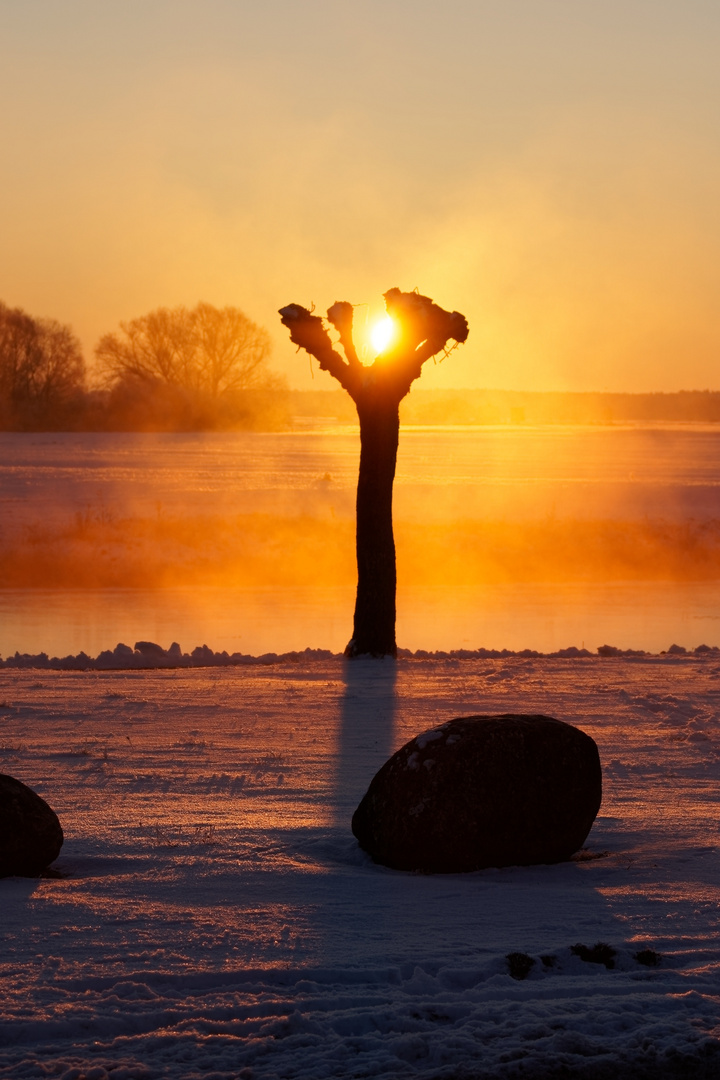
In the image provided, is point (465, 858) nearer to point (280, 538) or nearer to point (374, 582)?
point (374, 582)

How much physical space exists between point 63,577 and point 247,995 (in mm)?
21283

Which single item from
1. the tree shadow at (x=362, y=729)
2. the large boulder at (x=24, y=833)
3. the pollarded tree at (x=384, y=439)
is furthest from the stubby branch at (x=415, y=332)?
the large boulder at (x=24, y=833)

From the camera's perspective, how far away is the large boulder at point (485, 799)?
6555 mm

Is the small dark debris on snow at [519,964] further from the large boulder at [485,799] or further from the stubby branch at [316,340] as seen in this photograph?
the stubby branch at [316,340]

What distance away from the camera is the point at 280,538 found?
29281 mm

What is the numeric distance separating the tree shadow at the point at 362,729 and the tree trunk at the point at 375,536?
17.0 inches

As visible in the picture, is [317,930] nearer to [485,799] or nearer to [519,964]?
[519,964]

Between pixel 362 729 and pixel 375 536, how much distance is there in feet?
16.5

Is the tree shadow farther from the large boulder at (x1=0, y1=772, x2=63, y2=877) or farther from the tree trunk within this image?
the large boulder at (x1=0, y1=772, x2=63, y2=877)

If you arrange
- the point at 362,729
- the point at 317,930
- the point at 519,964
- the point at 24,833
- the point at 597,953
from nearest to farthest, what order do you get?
the point at 519,964 → the point at 597,953 → the point at 317,930 → the point at 24,833 → the point at 362,729

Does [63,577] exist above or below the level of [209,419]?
below

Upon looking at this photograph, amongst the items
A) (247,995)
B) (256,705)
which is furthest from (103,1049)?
(256,705)

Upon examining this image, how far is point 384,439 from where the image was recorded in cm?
1577

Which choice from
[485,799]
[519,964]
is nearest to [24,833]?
[485,799]
